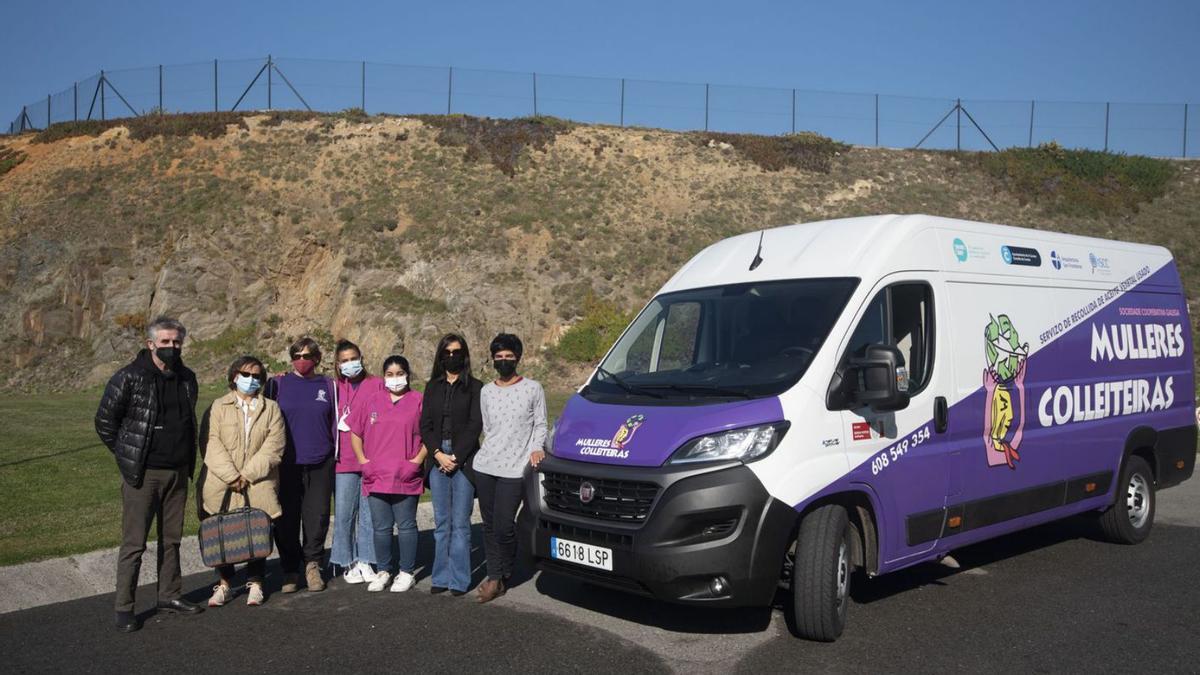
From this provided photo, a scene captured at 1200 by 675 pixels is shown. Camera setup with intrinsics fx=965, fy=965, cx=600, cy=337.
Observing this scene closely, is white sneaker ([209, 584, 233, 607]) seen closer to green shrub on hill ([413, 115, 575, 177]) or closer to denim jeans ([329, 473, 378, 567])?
denim jeans ([329, 473, 378, 567])

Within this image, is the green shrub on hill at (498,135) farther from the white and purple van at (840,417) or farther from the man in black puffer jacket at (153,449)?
the man in black puffer jacket at (153,449)

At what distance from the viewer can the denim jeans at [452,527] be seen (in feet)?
23.7

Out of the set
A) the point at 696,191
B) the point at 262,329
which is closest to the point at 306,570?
the point at 262,329

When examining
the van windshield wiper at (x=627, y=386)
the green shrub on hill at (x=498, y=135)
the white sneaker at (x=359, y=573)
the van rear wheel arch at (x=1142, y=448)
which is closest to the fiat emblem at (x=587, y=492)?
the van windshield wiper at (x=627, y=386)

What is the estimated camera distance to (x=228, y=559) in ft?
22.2

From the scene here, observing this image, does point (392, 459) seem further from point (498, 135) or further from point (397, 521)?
point (498, 135)

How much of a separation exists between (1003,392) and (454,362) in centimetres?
415

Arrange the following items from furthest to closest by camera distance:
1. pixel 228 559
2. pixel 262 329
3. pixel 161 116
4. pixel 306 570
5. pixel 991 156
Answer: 1. pixel 991 156
2. pixel 161 116
3. pixel 262 329
4. pixel 306 570
5. pixel 228 559

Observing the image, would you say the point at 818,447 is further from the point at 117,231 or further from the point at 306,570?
the point at 117,231

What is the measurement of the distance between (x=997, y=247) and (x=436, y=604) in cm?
512

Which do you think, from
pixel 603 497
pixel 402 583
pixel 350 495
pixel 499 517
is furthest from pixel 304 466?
pixel 603 497

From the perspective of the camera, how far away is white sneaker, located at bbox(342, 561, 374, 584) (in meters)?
7.72

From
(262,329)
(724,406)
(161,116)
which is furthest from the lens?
(161,116)

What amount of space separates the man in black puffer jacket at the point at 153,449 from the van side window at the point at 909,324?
4738 mm
